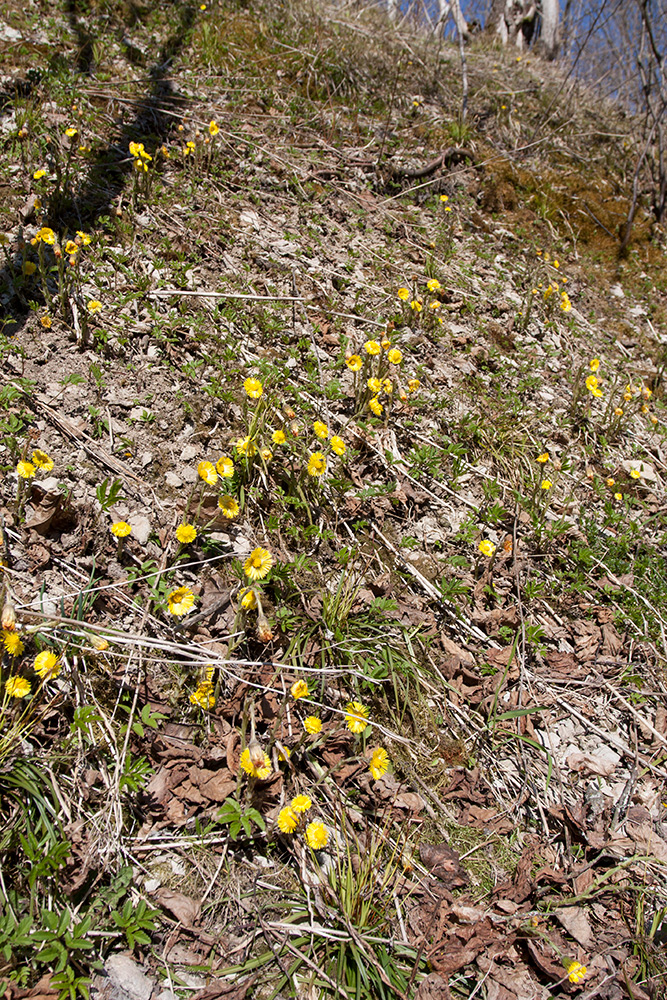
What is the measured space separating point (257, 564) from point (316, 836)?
1.06m

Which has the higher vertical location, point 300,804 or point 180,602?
point 180,602

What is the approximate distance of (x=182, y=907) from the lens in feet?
6.19

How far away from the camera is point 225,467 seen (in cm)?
279

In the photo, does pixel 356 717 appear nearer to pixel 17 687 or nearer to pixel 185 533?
pixel 185 533

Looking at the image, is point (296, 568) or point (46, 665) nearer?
point (46, 665)

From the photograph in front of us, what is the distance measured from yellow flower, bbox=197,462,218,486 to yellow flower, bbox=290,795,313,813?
1370 millimetres

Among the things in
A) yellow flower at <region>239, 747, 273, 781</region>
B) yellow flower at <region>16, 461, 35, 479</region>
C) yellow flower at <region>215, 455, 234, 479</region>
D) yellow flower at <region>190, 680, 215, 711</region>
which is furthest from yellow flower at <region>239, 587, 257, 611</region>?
yellow flower at <region>16, 461, 35, 479</region>

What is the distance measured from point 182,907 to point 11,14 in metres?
6.38

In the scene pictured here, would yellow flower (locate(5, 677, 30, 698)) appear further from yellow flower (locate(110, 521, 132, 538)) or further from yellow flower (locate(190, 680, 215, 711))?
yellow flower (locate(110, 521, 132, 538))

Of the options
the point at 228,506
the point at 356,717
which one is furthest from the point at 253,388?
the point at 356,717

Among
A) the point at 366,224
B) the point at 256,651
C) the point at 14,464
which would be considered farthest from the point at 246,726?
the point at 366,224

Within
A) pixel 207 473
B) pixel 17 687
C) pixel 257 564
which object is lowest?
pixel 17 687

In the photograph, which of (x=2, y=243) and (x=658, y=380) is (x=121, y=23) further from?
(x=658, y=380)

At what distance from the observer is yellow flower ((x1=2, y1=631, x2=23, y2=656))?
6.42ft
